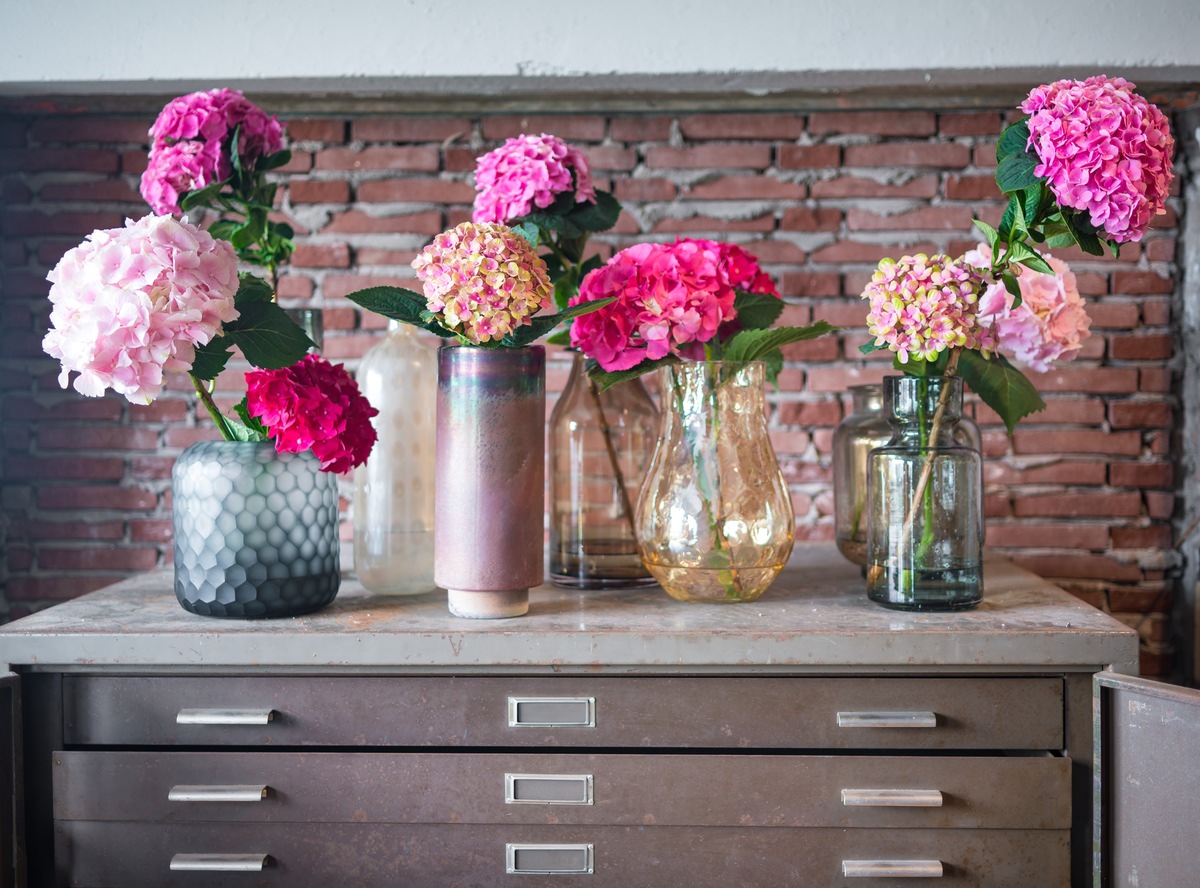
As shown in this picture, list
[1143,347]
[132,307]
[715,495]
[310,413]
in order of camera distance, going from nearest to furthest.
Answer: [132,307], [310,413], [715,495], [1143,347]

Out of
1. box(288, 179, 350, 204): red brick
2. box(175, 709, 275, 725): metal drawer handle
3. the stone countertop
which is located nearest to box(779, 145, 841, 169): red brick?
box(288, 179, 350, 204): red brick

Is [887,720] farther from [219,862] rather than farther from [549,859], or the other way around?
[219,862]

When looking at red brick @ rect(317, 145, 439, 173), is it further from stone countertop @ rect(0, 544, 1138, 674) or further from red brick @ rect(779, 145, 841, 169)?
stone countertop @ rect(0, 544, 1138, 674)

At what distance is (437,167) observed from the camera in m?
1.90

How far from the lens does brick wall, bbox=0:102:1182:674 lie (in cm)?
186

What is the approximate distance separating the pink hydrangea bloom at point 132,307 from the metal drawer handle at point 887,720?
0.88m

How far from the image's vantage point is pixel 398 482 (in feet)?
4.37

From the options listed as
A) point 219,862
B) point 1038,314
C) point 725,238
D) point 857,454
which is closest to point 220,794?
point 219,862

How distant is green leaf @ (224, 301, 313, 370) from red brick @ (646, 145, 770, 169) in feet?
3.19

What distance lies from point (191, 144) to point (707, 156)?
1.02 metres

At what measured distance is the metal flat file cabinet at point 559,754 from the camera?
1.09 meters

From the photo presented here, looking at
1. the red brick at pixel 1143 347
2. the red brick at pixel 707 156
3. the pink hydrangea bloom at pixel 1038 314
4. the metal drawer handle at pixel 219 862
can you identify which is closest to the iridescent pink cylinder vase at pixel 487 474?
the metal drawer handle at pixel 219 862

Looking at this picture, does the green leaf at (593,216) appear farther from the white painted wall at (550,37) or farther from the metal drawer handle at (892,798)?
the metal drawer handle at (892,798)

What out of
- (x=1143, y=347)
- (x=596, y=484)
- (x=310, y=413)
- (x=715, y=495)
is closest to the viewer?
(x=310, y=413)
